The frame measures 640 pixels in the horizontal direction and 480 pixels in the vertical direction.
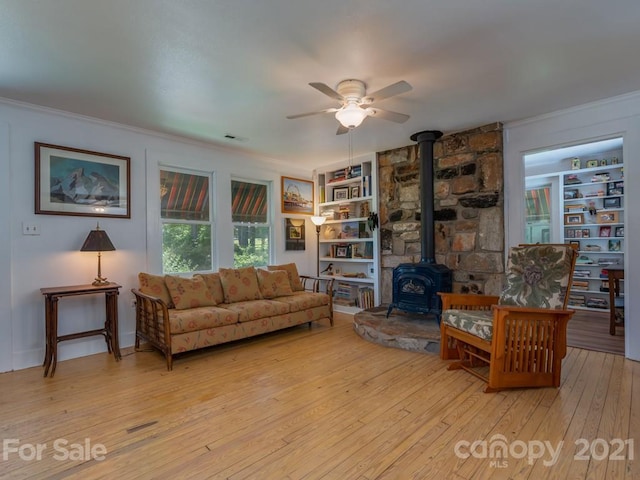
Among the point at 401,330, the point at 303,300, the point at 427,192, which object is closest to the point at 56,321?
the point at 303,300

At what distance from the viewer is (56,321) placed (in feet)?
9.70

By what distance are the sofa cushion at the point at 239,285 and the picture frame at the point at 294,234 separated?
51.9 inches

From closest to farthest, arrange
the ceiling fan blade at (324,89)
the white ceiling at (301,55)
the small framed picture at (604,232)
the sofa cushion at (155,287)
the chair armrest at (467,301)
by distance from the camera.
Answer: the white ceiling at (301,55) < the ceiling fan blade at (324,89) < the chair armrest at (467,301) < the sofa cushion at (155,287) < the small framed picture at (604,232)

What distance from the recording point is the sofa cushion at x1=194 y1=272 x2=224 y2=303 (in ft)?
12.6

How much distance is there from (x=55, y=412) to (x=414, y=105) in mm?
3827

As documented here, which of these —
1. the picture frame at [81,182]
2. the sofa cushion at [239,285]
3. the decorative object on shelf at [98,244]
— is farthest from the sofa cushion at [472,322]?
the picture frame at [81,182]

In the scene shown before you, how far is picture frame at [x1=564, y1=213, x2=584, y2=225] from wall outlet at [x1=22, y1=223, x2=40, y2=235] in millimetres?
7222

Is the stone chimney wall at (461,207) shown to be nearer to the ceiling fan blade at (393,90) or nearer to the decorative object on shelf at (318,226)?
the decorative object on shelf at (318,226)

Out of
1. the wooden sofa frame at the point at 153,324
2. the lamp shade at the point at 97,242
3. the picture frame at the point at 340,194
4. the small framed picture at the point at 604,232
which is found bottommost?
the wooden sofa frame at the point at 153,324

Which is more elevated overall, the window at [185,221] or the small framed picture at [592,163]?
the small framed picture at [592,163]

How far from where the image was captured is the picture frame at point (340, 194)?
5423 millimetres

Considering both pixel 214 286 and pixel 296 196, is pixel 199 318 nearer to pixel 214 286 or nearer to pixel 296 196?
pixel 214 286

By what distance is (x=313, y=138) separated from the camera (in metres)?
4.16

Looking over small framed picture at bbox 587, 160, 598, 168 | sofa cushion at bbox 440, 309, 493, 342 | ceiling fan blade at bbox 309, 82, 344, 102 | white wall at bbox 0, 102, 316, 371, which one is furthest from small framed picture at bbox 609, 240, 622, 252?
white wall at bbox 0, 102, 316, 371
